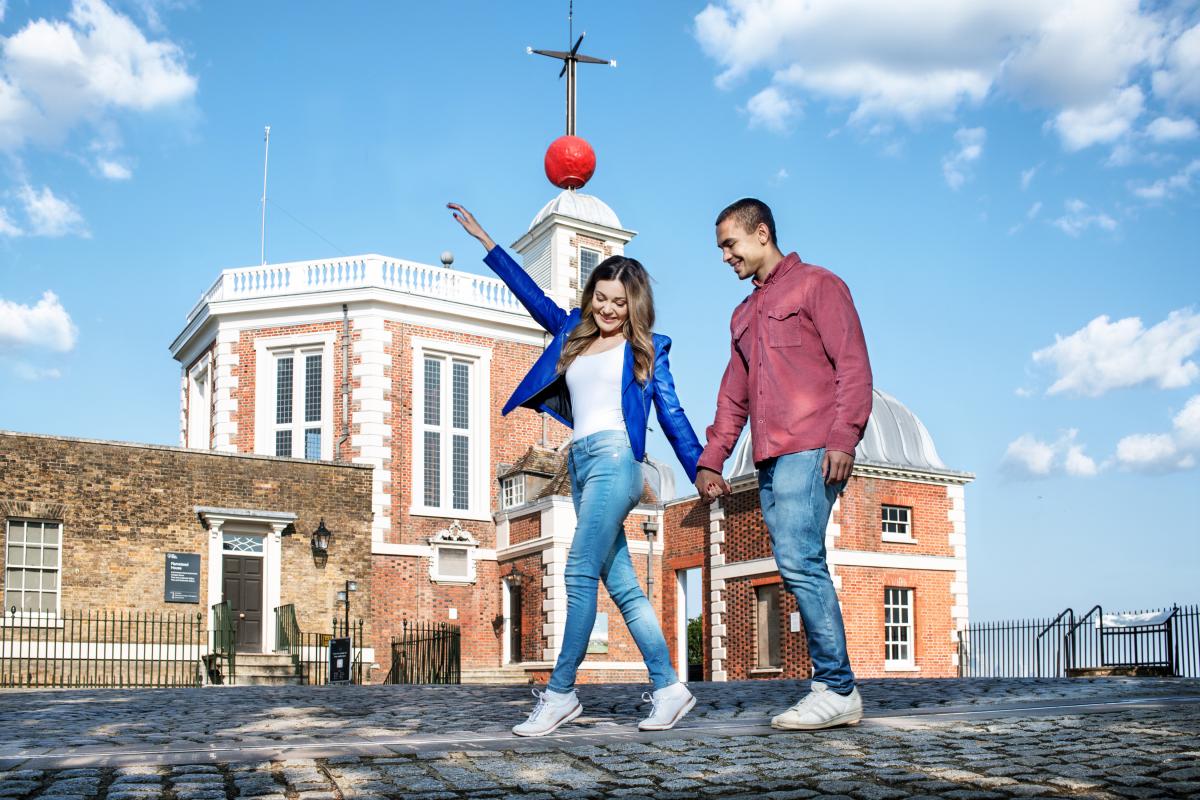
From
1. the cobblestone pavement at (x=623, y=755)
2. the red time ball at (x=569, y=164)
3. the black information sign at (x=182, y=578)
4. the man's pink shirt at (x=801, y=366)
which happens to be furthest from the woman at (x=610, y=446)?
the red time ball at (x=569, y=164)

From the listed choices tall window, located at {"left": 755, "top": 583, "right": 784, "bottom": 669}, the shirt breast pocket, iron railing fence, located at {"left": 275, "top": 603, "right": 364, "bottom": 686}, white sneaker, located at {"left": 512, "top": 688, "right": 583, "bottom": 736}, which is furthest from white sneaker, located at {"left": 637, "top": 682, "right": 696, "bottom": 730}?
tall window, located at {"left": 755, "top": 583, "right": 784, "bottom": 669}

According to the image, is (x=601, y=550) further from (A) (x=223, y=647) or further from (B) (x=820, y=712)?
(A) (x=223, y=647)

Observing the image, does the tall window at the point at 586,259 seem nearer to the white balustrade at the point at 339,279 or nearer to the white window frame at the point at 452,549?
the white balustrade at the point at 339,279

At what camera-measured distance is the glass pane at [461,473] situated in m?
28.5

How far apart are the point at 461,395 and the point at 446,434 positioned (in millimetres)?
1097

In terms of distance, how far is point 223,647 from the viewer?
2202 cm

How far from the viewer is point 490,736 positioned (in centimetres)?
534

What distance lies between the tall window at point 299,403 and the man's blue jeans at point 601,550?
901 inches

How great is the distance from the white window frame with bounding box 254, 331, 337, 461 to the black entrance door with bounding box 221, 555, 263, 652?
4.62 meters

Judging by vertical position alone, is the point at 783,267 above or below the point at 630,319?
above

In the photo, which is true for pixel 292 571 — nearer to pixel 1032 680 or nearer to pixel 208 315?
pixel 208 315

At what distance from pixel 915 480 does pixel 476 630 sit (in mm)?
10389

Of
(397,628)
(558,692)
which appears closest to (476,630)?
(397,628)

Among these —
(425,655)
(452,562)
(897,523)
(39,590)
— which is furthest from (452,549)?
(897,523)
